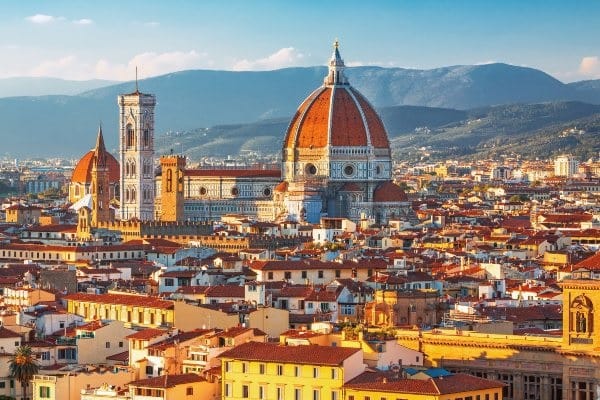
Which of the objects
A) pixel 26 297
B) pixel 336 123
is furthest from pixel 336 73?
pixel 26 297

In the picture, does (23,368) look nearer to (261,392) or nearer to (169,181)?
(261,392)

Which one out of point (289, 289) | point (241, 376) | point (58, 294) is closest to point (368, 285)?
point (289, 289)

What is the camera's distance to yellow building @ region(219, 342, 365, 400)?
1832 inches

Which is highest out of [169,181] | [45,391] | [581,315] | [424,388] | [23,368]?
[169,181]

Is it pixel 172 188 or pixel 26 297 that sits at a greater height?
pixel 172 188

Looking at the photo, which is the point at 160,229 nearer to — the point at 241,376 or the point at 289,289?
the point at 289,289

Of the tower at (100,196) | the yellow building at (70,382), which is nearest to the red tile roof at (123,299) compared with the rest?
the yellow building at (70,382)

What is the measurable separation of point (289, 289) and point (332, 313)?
12.6ft

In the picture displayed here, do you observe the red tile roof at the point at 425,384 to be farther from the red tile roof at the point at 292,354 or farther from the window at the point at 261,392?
the window at the point at 261,392

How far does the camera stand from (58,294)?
70.8 metres

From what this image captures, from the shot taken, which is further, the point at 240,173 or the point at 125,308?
the point at 240,173

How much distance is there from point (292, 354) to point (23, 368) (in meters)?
7.87

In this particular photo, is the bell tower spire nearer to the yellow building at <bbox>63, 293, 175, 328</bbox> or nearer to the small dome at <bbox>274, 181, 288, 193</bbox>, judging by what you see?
the small dome at <bbox>274, 181, 288, 193</bbox>

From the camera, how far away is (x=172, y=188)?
488 feet
